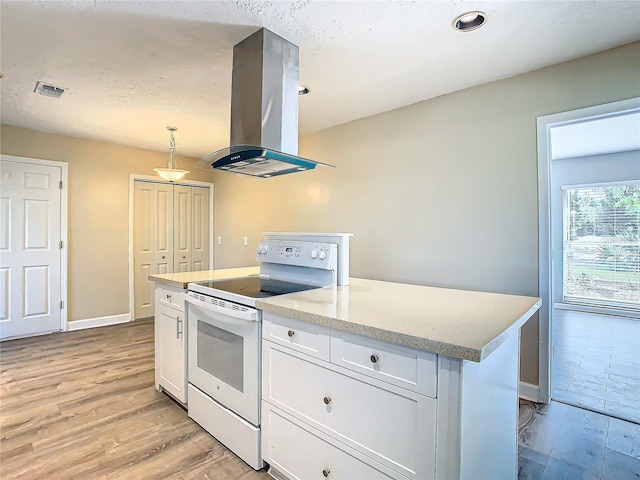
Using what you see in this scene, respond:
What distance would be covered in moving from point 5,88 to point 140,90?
109 centimetres

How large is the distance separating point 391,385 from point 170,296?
1.77m

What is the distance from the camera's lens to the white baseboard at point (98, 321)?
13.7 feet

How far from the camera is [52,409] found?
2.31m

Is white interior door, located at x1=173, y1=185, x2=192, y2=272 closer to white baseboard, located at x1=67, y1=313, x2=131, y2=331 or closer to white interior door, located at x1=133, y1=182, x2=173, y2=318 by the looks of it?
white interior door, located at x1=133, y1=182, x2=173, y2=318

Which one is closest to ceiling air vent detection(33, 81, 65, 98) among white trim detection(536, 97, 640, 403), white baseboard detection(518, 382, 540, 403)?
white trim detection(536, 97, 640, 403)

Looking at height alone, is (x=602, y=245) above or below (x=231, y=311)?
above

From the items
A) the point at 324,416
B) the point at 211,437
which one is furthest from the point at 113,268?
the point at 324,416

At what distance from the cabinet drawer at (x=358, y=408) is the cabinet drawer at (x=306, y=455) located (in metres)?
0.04

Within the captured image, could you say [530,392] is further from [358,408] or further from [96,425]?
[96,425]

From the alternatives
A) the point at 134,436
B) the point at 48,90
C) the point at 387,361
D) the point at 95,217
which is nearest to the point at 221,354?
the point at 134,436

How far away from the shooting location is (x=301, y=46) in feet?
6.97

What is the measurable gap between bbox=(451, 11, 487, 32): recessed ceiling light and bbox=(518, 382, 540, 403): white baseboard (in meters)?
2.46

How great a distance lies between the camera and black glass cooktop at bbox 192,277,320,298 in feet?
6.03

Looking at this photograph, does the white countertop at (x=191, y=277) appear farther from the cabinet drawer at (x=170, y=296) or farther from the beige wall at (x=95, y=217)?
the beige wall at (x=95, y=217)
